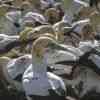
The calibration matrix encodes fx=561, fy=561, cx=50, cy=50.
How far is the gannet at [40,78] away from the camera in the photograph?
20.5 feet

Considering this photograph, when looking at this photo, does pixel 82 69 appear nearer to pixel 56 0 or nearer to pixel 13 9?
pixel 13 9

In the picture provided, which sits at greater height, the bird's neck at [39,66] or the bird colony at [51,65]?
the bird's neck at [39,66]

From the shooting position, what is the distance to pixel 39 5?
1141 cm

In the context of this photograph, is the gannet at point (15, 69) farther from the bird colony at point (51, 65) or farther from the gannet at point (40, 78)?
the gannet at point (40, 78)

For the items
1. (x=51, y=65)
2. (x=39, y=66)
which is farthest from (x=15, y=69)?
(x=39, y=66)

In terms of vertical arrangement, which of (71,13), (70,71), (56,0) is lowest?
(56,0)

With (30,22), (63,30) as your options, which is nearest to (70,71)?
(63,30)

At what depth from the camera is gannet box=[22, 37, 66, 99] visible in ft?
20.5

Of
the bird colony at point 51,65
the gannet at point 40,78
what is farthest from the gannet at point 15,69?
the gannet at point 40,78

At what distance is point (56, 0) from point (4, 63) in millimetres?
5971

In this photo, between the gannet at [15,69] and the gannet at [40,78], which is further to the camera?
the gannet at [15,69]

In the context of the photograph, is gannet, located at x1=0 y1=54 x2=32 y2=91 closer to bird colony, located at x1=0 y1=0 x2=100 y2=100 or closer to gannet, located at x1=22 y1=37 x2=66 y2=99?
bird colony, located at x1=0 y1=0 x2=100 y2=100

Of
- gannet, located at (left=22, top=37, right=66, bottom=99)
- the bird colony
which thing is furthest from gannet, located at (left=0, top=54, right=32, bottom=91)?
gannet, located at (left=22, top=37, right=66, bottom=99)

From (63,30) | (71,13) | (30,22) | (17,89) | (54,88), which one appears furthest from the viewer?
(71,13)
